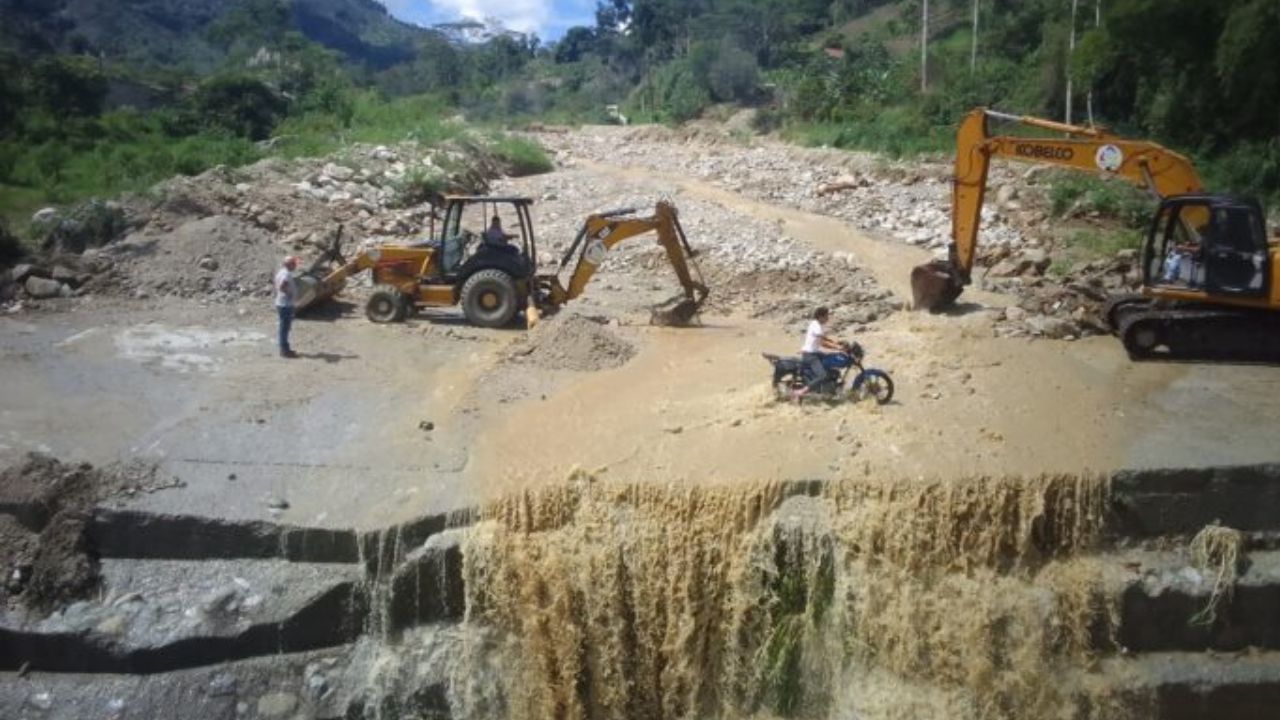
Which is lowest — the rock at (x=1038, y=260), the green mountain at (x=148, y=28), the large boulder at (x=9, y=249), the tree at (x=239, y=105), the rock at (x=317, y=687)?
the rock at (x=317, y=687)

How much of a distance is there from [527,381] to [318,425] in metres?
2.41

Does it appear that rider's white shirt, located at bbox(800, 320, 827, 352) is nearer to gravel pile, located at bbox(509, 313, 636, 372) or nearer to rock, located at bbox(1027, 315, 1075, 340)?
gravel pile, located at bbox(509, 313, 636, 372)

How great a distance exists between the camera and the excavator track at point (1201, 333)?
11727 mm

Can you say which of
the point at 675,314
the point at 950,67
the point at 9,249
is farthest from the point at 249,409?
the point at 950,67

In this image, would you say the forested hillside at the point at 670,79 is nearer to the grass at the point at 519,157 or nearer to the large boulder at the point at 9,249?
the grass at the point at 519,157

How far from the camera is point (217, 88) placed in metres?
35.9

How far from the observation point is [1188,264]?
11703 millimetres

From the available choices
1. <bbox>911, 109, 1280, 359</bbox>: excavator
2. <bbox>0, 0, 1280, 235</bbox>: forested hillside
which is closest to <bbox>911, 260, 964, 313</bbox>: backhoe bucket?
<bbox>911, 109, 1280, 359</bbox>: excavator

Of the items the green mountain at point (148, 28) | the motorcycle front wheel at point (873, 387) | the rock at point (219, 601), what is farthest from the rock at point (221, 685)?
the green mountain at point (148, 28)

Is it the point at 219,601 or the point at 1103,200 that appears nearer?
the point at 219,601

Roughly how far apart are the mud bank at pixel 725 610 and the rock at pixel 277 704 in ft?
0.05

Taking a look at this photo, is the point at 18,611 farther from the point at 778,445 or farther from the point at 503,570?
the point at 778,445

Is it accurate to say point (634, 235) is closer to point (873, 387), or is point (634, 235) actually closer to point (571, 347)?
point (571, 347)

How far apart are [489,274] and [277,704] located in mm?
7082
